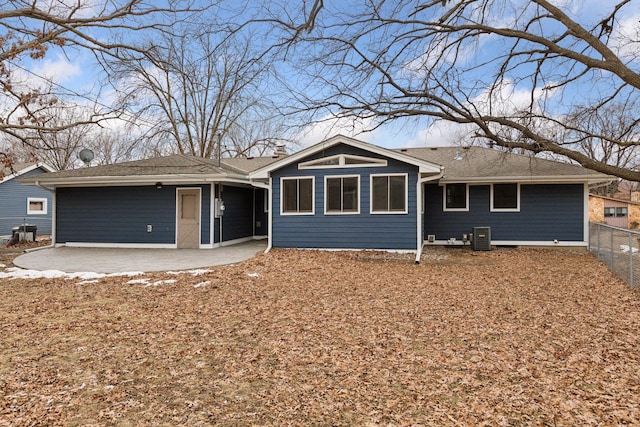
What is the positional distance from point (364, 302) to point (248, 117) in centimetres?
2079

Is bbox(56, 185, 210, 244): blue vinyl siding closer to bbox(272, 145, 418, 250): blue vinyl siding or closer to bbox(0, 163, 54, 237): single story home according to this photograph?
bbox(272, 145, 418, 250): blue vinyl siding

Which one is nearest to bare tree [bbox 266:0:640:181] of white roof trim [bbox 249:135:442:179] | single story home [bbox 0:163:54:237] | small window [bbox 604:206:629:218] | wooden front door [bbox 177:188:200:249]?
white roof trim [bbox 249:135:442:179]

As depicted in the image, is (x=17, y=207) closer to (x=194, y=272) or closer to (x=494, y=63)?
(x=194, y=272)

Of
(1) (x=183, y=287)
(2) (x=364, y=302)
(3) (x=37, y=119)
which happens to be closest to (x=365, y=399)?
(2) (x=364, y=302)

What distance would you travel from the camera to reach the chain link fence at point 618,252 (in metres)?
7.31

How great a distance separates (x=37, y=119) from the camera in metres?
12.7

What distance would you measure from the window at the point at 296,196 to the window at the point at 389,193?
190 cm

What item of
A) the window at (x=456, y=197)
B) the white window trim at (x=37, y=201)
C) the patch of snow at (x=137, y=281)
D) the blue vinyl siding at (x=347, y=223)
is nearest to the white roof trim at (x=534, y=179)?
the window at (x=456, y=197)

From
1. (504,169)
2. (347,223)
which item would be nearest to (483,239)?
(504,169)

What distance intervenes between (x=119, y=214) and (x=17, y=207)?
12.4 meters

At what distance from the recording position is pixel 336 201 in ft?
38.6

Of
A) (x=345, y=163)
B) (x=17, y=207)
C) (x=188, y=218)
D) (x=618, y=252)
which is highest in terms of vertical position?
(x=345, y=163)

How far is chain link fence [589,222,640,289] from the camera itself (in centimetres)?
731

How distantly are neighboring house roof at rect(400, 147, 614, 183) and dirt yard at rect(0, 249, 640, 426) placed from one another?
5689mm
